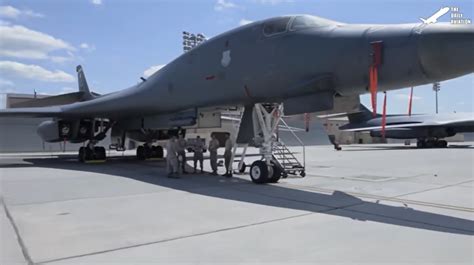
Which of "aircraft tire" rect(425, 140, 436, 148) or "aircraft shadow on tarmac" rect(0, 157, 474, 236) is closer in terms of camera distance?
"aircraft shadow on tarmac" rect(0, 157, 474, 236)

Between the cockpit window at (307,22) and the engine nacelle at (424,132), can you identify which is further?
the engine nacelle at (424,132)

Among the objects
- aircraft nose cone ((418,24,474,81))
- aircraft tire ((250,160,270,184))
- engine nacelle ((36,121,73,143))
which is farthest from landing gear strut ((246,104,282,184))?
engine nacelle ((36,121,73,143))

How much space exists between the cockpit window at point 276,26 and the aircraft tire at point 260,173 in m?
2.90

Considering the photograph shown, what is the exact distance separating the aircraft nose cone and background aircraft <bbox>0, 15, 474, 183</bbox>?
1 cm

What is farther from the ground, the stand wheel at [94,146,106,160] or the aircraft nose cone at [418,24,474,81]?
the aircraft nose cone at [418,24,474,81]

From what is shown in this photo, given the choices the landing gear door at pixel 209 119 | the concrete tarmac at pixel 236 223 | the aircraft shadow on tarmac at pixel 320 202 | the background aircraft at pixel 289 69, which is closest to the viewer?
the concrete tarmac at pixel 236 223

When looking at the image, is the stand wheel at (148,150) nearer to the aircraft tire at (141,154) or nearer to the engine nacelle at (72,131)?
the aircraft tire at (141,154)

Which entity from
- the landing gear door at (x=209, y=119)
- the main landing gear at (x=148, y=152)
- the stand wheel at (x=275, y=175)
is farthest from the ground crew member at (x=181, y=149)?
the main landing gear at (x=148, y=152)

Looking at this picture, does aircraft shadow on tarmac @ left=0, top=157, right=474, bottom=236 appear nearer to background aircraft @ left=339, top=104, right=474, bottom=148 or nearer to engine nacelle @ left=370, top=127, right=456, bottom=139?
background aircraft @ left=339, top=104, right=474, bottom=148

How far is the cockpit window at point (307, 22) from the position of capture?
26.0 ft

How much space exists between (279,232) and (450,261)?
1.84 meters

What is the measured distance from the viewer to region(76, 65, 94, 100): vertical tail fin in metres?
20.6

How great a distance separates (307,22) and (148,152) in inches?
473

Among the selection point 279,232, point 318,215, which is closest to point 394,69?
point 318,215
